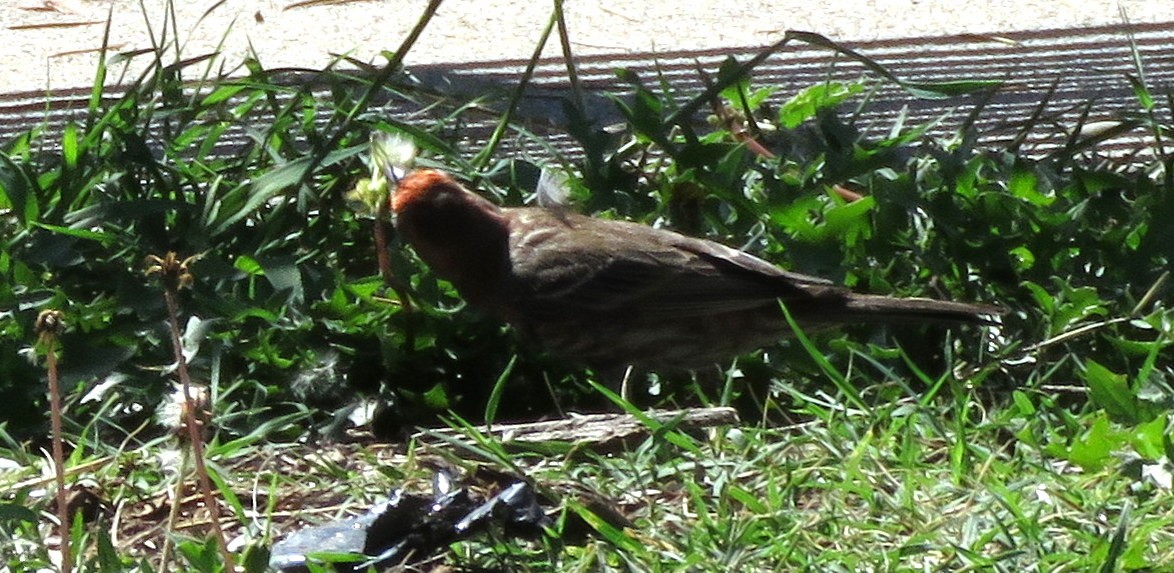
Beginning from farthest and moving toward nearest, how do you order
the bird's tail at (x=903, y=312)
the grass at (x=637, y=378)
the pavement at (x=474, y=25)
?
1. the pavement at (x=474, y=25)
2. the bird's tail at (x=903, y=312)
3. the grass at (x=637, y=378)

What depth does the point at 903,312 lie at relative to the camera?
499 centimetres

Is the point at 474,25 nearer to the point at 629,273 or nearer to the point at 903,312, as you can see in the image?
the point at 629,273

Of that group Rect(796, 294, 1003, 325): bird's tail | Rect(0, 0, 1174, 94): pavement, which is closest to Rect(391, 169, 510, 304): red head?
Rect(796, 294, 1003, 325): bird's tail

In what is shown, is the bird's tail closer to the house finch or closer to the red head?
the house finch

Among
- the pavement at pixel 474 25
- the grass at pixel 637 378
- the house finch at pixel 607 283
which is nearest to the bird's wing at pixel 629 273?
the house finch at pixel 607 283

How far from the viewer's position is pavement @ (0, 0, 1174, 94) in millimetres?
7723

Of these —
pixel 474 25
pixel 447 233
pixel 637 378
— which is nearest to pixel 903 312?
pixel 637 378

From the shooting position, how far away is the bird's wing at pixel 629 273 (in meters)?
5.30

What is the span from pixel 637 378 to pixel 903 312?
30.9 inches

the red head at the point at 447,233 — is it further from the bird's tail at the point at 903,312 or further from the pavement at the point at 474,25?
the pavement at the point at 474,25

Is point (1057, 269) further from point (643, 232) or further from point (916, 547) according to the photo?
point (916, 547)

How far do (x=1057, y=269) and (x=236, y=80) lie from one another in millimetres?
2408

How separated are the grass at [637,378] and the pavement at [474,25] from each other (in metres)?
1.39

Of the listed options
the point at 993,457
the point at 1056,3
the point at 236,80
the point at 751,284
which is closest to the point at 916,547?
the point at 993,457
